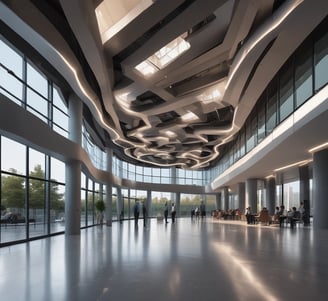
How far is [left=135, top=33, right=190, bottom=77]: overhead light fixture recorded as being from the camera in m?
13.2

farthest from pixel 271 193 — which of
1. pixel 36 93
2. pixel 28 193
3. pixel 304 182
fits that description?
pixel 36 93

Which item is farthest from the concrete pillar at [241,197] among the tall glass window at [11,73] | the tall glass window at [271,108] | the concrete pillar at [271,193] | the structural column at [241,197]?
the tall glass window at [11,73]

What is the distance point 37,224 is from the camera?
15078mm

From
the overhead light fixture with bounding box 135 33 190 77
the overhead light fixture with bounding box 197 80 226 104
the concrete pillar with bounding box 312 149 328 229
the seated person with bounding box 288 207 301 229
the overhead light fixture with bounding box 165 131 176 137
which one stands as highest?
the overhead light fixture with bounding box 135 33 190 77

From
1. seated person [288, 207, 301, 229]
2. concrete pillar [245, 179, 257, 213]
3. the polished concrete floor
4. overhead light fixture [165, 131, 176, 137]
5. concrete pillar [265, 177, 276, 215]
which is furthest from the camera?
concrete pillar [245, 179, 257, 213]

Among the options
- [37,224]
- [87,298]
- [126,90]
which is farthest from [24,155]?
[87,298]

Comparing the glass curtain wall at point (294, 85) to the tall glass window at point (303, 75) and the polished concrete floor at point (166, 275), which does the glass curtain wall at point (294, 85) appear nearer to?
the tall glass window at point (303, 75)

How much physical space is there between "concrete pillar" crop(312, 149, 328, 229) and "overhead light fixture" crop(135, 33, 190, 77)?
8310 mm

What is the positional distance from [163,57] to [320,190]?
29.8ft

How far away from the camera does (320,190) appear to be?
658 inches

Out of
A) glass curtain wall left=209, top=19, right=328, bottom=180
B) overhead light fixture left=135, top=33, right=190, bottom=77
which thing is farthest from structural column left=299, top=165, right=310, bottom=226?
overhead light fixture left=135, top=33, right=190, bottom=77

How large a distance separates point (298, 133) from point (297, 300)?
10.1m

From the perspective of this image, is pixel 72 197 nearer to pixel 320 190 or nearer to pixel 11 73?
pixel 11 73

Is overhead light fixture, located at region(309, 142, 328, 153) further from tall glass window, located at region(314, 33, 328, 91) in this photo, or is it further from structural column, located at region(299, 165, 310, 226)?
structural column, located at region(299, 165, 310, 226)
